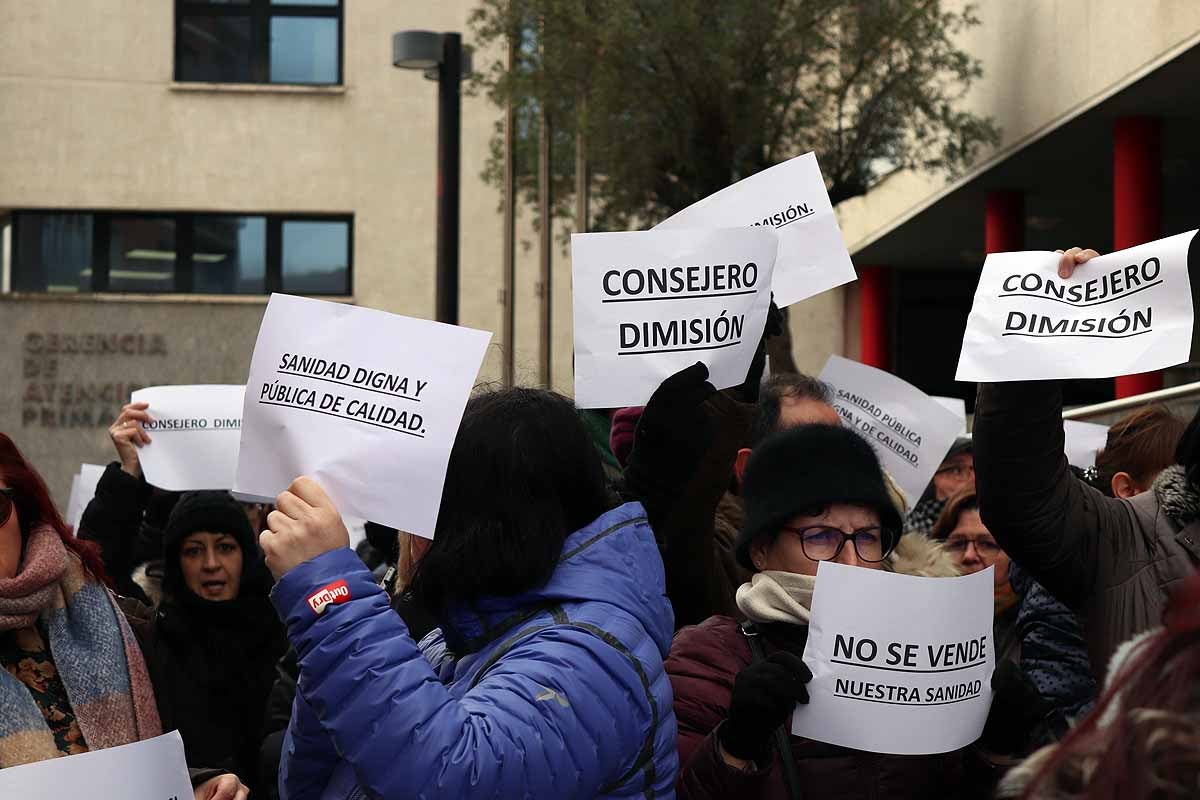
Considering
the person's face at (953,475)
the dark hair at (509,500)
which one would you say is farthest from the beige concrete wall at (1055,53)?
the dark hair at (509,500)

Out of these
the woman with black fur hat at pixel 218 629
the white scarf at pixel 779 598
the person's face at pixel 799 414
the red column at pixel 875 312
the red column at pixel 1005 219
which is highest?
the red column at pixel 1005 219

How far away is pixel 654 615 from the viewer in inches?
103

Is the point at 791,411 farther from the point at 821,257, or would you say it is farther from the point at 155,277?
the point at 155,277

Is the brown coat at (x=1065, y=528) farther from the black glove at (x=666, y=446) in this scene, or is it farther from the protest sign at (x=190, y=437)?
the protest sign at (x=190, y=437)

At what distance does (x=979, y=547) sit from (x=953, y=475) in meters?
1.30

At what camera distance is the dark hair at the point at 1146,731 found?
1.40 metres

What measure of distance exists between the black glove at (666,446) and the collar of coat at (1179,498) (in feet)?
2.81

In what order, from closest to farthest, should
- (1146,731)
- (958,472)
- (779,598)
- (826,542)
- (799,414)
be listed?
(1146,731), (779,598), (826,542), (799,414), (958,472)

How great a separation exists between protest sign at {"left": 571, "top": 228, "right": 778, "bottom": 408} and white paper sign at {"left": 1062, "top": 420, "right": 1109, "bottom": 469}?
2.79 m

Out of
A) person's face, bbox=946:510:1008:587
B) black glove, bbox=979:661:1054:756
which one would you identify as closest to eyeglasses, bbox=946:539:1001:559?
person's face, bbox=946:510:1008:587

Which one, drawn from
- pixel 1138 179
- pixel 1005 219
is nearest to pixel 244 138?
pixel 1005 219

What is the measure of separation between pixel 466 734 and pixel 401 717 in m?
0.09

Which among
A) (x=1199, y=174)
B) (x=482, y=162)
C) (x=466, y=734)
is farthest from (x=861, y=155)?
(x=466, y=734)

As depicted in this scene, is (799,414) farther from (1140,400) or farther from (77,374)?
(77,374)
